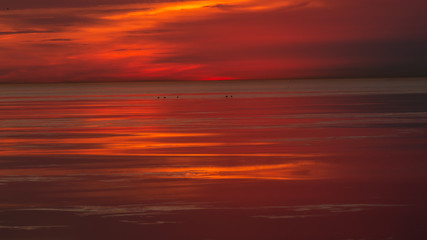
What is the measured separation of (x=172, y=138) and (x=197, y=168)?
289 inches

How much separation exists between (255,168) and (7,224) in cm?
648

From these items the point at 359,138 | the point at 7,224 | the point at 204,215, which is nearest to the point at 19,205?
the point at 7,224

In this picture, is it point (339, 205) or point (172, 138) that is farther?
point (172, 138)

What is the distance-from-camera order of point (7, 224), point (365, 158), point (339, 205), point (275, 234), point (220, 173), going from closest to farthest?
point (275, 234)
point (7, 224)
point (339, 205)
point (220, 173)
point (365, 158)

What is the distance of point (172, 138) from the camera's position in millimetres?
22484

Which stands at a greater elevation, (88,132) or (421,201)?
(88,132)

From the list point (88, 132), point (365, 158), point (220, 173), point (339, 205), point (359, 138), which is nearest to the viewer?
point (339, 205)

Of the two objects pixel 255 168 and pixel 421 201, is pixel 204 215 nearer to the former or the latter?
pixel 421 201

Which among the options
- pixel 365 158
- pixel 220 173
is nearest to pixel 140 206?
pixel 220 173

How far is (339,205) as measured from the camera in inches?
431

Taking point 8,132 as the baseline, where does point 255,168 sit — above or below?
below

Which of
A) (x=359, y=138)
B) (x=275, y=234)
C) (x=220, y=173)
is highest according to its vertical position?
(x=359, y=138)

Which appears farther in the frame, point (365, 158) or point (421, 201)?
point (365, 158)

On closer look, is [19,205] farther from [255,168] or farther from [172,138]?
[172,138]
